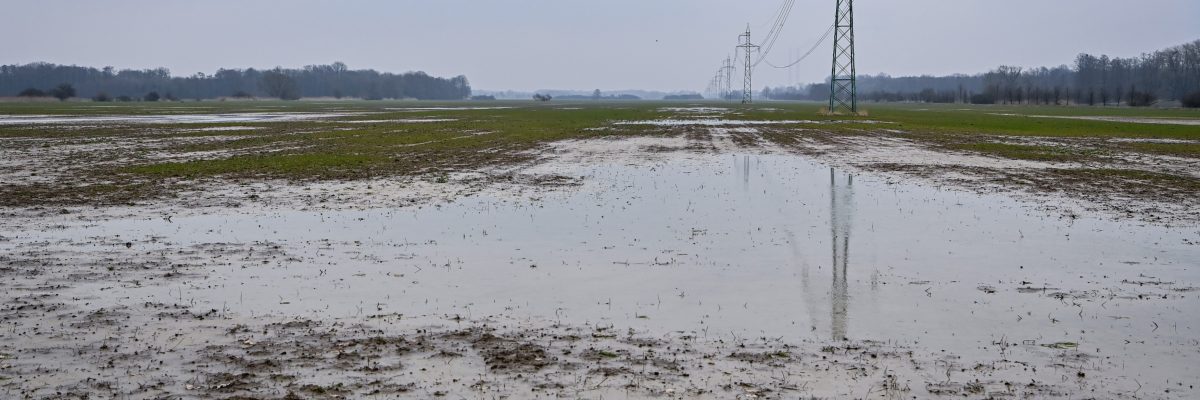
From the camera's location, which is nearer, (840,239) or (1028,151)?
(840,239)

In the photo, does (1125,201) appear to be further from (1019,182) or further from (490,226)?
(490,226)

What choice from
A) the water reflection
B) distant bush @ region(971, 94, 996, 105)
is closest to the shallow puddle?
the water reflection

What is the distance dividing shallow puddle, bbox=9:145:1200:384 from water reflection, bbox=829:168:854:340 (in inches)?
1.6

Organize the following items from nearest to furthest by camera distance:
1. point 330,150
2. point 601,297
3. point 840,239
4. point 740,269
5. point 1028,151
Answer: point 601,297 → point 740,269 → point 840,239 → point 1028,151 → point 330,150

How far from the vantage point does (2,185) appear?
2398 cm

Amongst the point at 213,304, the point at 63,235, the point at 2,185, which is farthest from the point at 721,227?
the point at 2,185

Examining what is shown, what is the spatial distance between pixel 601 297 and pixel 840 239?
5.60 m

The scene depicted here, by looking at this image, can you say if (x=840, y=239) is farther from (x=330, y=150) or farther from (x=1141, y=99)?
(x=1141, y=99)

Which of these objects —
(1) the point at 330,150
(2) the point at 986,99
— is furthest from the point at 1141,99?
(1) the point at 330,150

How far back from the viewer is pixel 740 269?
42.0ft

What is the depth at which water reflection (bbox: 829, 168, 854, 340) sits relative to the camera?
1005cm

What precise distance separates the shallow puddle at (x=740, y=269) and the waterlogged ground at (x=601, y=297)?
0.19 feet

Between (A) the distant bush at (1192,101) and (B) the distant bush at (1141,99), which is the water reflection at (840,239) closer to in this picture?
(A) the distant bush at (1192,101)

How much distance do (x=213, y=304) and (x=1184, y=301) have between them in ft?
34.5
